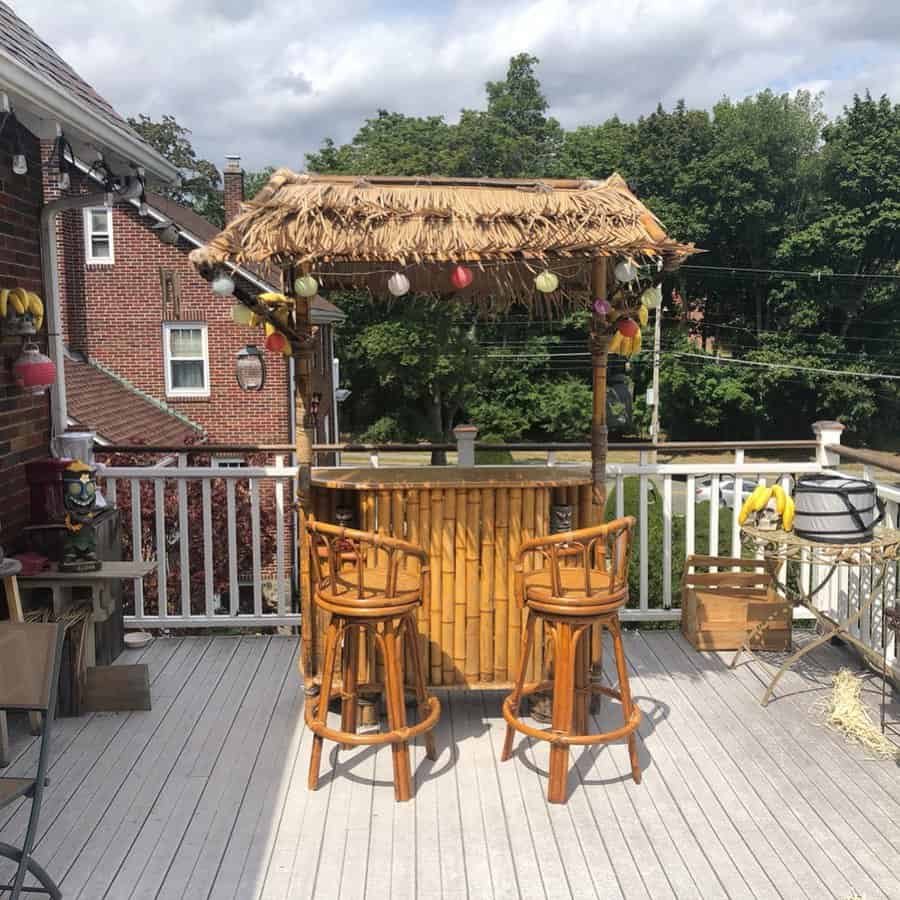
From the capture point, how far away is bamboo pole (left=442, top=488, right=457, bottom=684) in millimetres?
3488

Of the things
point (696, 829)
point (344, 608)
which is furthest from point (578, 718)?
point (344, 608)

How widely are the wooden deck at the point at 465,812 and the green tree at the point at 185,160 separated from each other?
108 feet

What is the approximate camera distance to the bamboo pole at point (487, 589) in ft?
11.5

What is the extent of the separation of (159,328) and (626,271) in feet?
46.0

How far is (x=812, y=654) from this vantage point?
175 inches

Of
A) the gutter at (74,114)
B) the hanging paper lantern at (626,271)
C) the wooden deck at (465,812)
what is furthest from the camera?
the hanging paper lantern at (626,271)

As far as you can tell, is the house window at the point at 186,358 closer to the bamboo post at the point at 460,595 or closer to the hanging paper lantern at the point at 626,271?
the bamboo post at the point at 460,595

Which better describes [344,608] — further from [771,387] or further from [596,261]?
[771,387]

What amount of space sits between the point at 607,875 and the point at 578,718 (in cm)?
82

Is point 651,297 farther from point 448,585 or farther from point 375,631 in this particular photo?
point 375,631

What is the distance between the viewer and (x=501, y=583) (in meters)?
3.55

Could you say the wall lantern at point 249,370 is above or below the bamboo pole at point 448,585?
above

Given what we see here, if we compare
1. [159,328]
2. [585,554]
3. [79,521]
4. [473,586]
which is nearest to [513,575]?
[473,586]

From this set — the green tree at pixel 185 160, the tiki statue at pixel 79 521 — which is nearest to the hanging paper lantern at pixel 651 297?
the tiki statue at pixel 79 521
